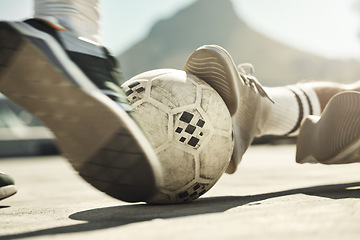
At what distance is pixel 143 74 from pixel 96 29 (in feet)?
1.01

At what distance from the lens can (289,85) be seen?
9.68 ft

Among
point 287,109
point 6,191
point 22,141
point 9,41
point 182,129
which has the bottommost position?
point 22,141

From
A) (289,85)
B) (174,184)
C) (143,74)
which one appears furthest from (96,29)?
(289,85)

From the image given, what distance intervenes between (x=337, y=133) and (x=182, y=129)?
86 centimetres

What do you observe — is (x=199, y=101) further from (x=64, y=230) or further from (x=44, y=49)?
(x=64, y=230)

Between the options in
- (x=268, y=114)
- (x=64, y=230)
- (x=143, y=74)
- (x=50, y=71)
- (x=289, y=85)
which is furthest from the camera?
(x=289, y=85)

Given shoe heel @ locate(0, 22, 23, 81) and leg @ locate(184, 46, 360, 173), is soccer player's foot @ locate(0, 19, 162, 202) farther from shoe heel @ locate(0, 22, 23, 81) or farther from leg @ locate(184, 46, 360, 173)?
leg @ locate(184, 46, 360, 173)

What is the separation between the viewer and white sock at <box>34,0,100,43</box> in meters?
1.57

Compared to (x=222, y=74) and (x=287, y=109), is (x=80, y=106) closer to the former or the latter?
(x=222, y=74)

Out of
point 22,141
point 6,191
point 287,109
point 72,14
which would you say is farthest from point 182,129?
point 22,141

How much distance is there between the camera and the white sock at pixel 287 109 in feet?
8.89

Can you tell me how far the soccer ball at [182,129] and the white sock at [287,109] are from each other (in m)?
1.00

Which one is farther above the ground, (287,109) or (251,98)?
(251,98)

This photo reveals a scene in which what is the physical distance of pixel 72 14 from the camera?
1.58 meters
